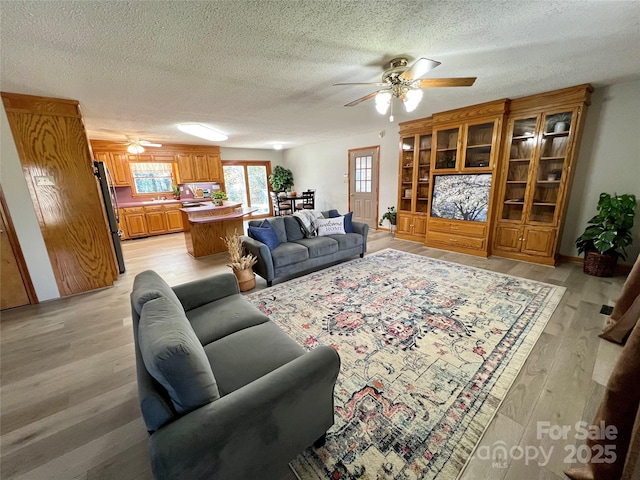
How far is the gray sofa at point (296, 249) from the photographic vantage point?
132 inches

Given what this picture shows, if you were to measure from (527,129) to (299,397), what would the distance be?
15.8ft

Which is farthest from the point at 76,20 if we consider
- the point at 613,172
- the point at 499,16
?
the point at 613,172

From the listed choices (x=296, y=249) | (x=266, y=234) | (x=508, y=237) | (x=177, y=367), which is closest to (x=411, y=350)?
(x=177, y=367)

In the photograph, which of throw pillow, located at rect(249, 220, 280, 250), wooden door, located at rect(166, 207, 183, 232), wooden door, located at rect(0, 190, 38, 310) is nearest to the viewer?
wooden door, located at rect(0, 190, 38, 310)

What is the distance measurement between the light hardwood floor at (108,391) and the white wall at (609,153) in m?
1.19

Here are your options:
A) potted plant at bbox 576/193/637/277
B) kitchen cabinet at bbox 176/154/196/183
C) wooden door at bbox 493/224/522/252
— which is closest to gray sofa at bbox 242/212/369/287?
wooden door at bbox 493/224/522/252

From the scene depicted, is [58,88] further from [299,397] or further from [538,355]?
[538,355]

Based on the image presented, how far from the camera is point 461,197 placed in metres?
4.37

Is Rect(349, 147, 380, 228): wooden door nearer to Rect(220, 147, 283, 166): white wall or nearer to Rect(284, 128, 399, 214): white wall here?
Rect(284, 128, 399, 214): white wall

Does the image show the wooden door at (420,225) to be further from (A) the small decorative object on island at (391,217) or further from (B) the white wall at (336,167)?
(B) the white wall at (336,167)

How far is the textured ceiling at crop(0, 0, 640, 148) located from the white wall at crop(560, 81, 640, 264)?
1.16ft

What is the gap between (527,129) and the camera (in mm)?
3783

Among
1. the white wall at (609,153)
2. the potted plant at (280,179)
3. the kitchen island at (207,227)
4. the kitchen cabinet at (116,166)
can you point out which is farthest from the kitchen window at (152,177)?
the white wall at (609,153)

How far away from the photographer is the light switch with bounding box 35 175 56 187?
2982mm
